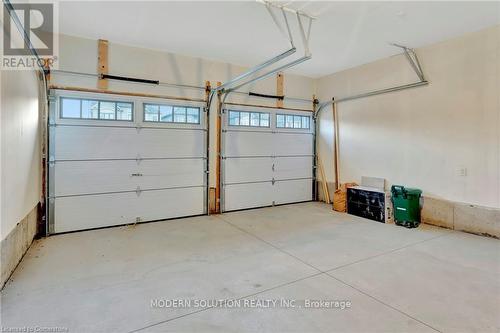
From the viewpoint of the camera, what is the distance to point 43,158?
13.7 feet

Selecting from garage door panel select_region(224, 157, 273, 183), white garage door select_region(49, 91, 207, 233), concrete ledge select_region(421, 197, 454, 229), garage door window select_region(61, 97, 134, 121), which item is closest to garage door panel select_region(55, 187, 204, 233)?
white garage door select_region(49, 91, 207, 233)

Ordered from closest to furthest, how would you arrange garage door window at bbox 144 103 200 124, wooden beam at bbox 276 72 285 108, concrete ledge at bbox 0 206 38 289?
concrete ledge at bbox 0 206 38 289
garage door window at bbox 144 103 200 124
wooden beam at bbox 276 72 285 108

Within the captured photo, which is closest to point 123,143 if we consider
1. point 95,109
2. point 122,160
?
point 122,160

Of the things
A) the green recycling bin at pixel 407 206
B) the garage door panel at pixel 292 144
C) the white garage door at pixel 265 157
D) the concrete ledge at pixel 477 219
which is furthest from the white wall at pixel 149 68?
the concrete ledge at pixel 477 219

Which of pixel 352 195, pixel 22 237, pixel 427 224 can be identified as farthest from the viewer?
pixel 352 195

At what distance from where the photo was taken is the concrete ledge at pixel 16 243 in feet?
8.61

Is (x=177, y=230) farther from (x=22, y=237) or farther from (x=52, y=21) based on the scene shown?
(x=52, y=21)

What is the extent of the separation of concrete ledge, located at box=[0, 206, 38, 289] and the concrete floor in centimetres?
10

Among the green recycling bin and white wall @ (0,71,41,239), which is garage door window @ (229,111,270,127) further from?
white wall @ (0,71,41,239)

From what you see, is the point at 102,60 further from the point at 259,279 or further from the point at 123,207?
the point at 259,279

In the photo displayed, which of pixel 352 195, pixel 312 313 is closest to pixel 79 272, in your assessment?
pixel 312 313

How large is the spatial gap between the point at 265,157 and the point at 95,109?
3353mm

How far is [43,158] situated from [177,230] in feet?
7.28

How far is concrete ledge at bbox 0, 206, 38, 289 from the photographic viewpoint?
262 cm
